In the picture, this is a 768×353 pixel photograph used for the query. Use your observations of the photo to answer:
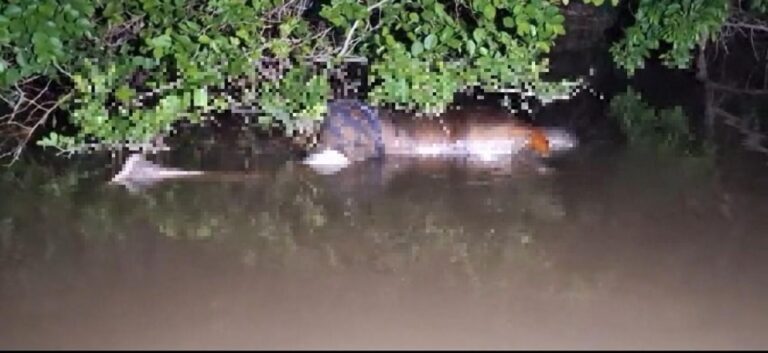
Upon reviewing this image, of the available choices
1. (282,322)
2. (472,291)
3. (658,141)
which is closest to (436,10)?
(658,141)

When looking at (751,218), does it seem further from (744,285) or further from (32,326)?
(32,326)

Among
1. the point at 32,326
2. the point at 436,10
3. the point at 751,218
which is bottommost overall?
the point at 32,326

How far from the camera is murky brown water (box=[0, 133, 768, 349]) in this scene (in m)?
2.55

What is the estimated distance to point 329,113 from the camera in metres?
4.87

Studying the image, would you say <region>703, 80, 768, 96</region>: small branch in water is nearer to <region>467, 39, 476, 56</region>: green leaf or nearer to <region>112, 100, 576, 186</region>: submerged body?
<region>112, 100, 576, 186</region>: submerged body

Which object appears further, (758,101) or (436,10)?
(758,101)

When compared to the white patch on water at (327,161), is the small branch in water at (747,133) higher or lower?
higher

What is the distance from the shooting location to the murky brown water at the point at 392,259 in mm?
2555

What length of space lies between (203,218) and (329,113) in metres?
1.46

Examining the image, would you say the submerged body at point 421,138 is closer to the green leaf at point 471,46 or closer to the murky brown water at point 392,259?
the murky brown water at point 392,259

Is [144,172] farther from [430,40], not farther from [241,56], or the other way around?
[430,40]

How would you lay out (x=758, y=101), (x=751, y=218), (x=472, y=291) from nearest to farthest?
(x=472, y=291) → (x=751, y=218) → (x=758, y=101)

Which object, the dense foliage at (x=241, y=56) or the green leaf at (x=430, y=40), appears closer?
the dense foliage at (x=241, y=56)

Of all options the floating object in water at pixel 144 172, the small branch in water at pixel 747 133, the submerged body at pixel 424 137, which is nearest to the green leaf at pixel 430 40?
the submerged body at pixel 424 137
